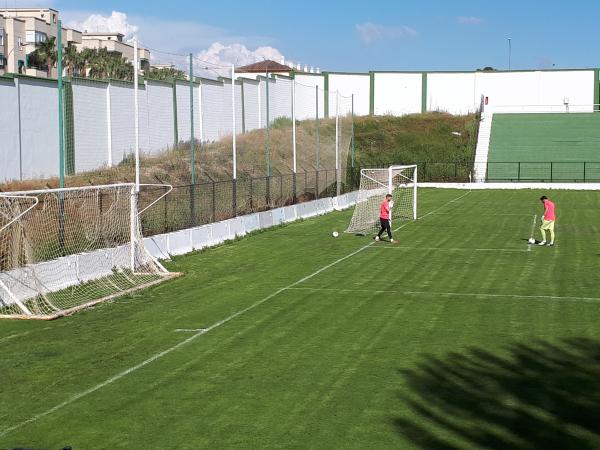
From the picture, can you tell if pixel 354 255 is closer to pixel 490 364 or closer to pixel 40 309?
pixel 40 309

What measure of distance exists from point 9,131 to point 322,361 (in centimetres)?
2603

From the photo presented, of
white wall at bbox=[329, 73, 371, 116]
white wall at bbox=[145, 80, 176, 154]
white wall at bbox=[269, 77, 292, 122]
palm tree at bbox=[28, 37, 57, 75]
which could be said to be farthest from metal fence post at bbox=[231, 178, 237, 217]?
white wall at bbox=[329, 73, 371, 116]

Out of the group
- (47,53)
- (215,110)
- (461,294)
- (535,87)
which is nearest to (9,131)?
(215,110)

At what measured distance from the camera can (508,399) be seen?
35.7 feet

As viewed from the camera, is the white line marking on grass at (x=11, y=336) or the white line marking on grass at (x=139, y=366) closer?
the white line marking on grass at (x=139, y=366)

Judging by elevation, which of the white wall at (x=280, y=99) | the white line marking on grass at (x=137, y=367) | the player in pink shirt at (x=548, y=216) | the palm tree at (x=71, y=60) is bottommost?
the white line marking on grass at (x=137, y=367)

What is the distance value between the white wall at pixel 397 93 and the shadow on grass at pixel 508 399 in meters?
72.8

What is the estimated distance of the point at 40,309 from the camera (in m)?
17.5

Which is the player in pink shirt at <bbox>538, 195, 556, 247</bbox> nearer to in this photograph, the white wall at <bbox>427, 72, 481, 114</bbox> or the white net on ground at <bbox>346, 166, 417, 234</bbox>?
the white net on ground at <bbox>346, 166, 417, 234</bbox>

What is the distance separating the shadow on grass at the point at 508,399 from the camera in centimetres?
939

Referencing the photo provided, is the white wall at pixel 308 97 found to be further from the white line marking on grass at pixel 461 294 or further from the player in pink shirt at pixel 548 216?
the white line marking on grass at pixel 461 294

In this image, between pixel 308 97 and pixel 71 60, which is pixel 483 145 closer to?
pixel 308 97

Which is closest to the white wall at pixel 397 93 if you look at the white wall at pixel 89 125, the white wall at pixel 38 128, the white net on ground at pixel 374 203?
the white net on ground at pixel 374 203

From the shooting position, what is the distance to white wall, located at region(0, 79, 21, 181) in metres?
34.8
